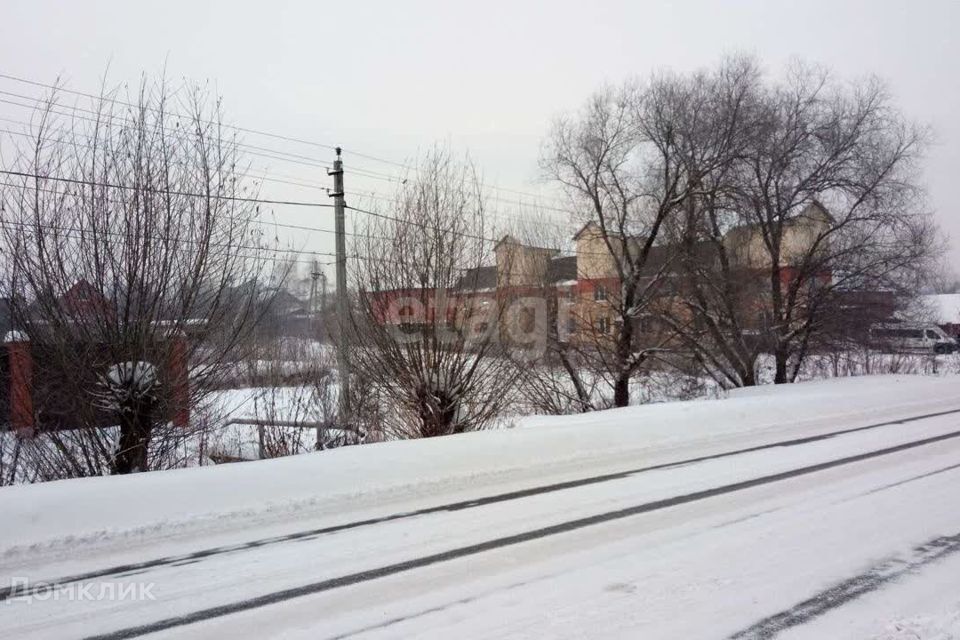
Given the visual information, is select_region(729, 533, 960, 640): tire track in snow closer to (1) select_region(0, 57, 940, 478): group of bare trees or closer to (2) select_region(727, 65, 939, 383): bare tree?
(1) select_region(0, 57, 940, 478): group of bare trees

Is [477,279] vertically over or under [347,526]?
over

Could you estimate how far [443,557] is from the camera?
4.82m

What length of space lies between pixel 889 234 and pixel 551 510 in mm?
21658

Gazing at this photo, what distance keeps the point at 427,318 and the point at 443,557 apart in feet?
21.3

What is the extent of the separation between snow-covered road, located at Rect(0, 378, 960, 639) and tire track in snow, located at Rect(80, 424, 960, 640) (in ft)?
0.05

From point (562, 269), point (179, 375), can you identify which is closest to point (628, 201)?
point (562, 269)

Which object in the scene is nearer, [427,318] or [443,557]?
[443,557]

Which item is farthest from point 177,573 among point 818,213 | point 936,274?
point 936,274

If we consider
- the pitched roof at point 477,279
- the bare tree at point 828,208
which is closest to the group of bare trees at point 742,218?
the bare tree at point 828,208

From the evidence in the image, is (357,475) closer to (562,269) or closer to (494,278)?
(494,278)

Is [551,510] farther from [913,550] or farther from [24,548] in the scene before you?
[24,548]

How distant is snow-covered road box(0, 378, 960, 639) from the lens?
148 inches

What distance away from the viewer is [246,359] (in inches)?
387

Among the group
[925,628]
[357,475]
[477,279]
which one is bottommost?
[925,628]
